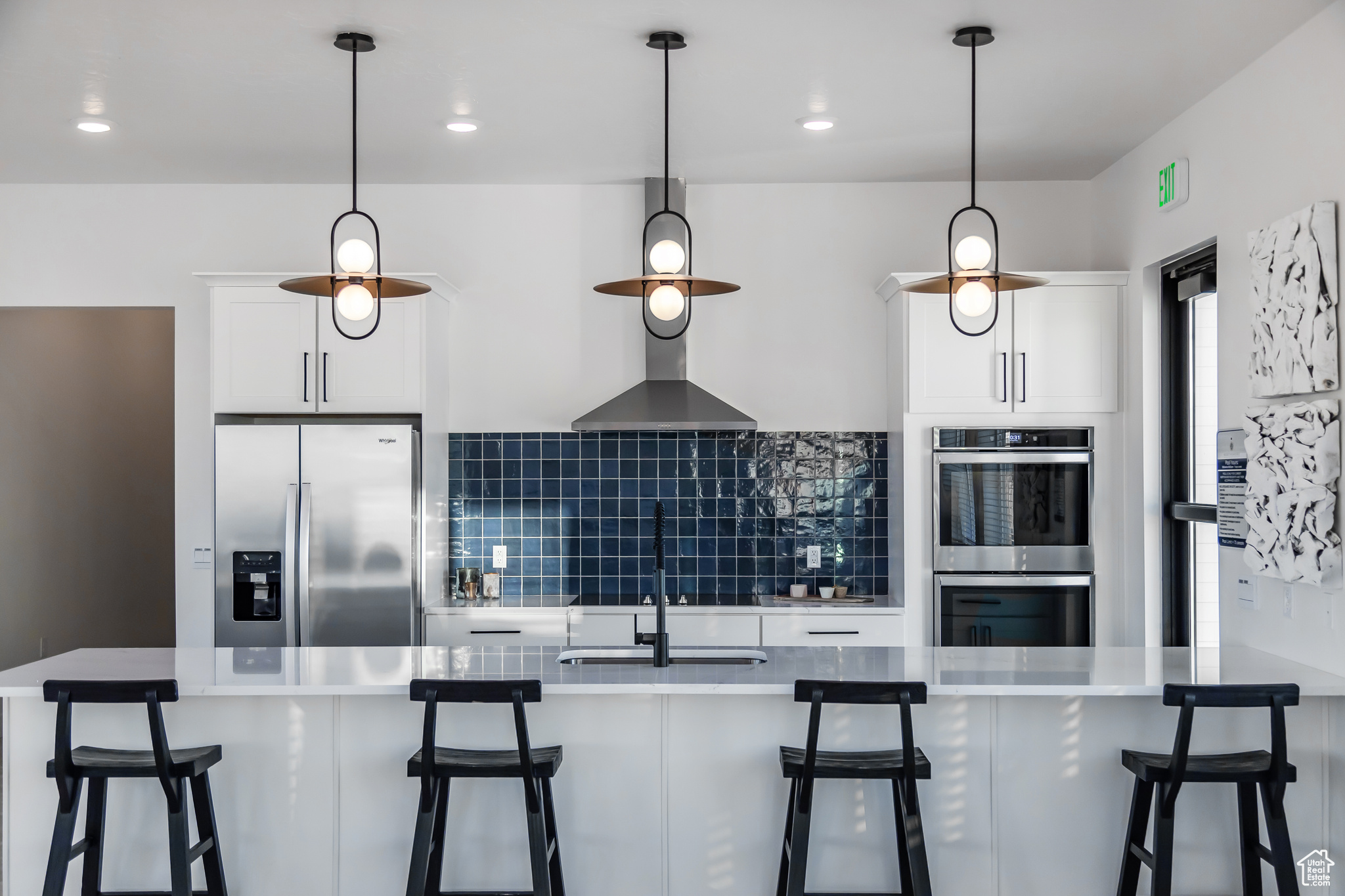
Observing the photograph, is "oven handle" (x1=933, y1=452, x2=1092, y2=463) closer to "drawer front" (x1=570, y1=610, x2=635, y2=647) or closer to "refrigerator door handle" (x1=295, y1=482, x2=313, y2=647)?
"drawer front" (x1=570, y1=610, x2=635, y2=647)

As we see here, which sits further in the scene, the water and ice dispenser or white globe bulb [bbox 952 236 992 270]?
the water and ice dispenser

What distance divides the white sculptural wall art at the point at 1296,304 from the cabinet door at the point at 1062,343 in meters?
1.06

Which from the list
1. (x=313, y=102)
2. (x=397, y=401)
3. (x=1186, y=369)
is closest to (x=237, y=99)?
(x=313, y=102)

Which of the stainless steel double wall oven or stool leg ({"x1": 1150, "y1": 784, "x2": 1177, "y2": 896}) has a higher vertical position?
the stainless steel double wall oven

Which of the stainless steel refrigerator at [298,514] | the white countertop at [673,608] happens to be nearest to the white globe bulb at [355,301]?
the stainless steel refrigerator at [298,514]

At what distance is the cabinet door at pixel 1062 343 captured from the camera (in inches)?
169

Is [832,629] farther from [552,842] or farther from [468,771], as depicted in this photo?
[468,771]

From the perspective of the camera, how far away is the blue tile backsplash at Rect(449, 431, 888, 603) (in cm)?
483

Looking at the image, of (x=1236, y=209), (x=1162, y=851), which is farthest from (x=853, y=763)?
(x=1236, y=209)

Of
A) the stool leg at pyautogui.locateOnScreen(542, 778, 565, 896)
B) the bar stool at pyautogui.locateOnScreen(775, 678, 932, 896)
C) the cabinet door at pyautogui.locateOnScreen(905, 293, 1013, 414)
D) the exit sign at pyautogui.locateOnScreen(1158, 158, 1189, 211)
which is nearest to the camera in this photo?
the bar stool at pyautogui.locateOnScreen(775, 678, 932, 896)

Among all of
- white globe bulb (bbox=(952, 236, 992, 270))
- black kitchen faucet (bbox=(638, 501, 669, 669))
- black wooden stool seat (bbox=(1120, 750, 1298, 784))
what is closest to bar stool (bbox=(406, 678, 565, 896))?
black kitchen faucet (bbox=(638, 501, 669, 669))

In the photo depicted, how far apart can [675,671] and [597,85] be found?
6.86ft

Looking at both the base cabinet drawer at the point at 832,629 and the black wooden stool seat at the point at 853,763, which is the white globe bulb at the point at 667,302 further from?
the base cabinet drawer at the point at 832,629

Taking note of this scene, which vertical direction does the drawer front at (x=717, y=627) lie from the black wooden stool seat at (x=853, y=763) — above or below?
above
